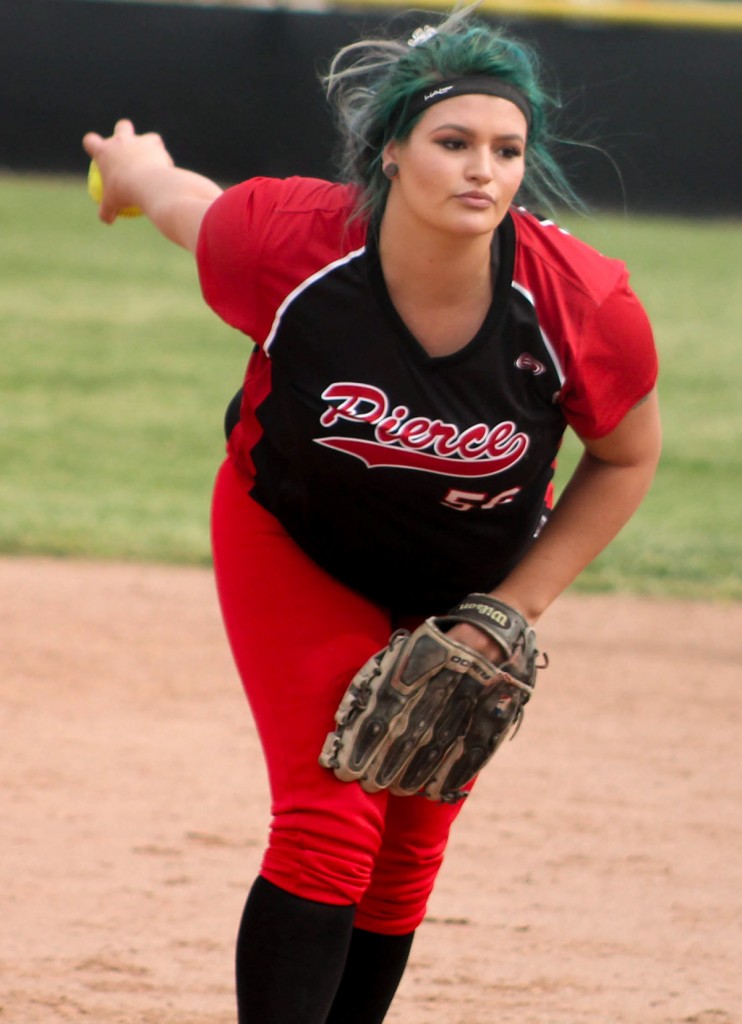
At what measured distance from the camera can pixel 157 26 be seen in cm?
1525

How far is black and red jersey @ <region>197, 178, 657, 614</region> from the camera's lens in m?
2.05

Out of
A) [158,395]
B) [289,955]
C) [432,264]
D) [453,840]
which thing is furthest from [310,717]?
[158,395]

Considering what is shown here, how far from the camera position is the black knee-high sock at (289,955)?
204 centimetres

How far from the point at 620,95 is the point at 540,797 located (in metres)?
12.8

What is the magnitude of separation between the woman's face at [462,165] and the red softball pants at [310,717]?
1.79ft

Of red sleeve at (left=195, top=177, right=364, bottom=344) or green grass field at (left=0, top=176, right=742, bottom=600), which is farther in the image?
green grass field at (left=0, top=176, right=742, bottom=600)

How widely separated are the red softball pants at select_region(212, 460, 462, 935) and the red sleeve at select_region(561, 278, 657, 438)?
1.49ft

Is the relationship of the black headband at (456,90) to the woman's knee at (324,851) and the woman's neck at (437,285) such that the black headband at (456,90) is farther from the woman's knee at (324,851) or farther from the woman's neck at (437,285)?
the woman's knee at (324,851)

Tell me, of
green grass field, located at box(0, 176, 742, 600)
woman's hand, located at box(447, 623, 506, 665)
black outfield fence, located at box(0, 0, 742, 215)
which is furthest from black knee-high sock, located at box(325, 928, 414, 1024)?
black outfield fence, located at box(0, 0, 742, 215)

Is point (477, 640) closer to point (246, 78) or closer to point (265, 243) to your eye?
point (265, 243)

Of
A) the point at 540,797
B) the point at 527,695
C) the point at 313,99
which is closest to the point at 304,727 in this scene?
the point at 527,695

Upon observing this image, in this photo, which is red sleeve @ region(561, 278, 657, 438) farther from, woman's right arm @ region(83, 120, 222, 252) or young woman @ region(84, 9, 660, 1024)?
woman's right arm @ region(83, 120, 222, 252)

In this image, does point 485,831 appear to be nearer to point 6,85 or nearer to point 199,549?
point 199,549

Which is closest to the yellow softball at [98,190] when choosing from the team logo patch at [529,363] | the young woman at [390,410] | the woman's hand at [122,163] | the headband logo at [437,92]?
the woman's hand at [122,163]
